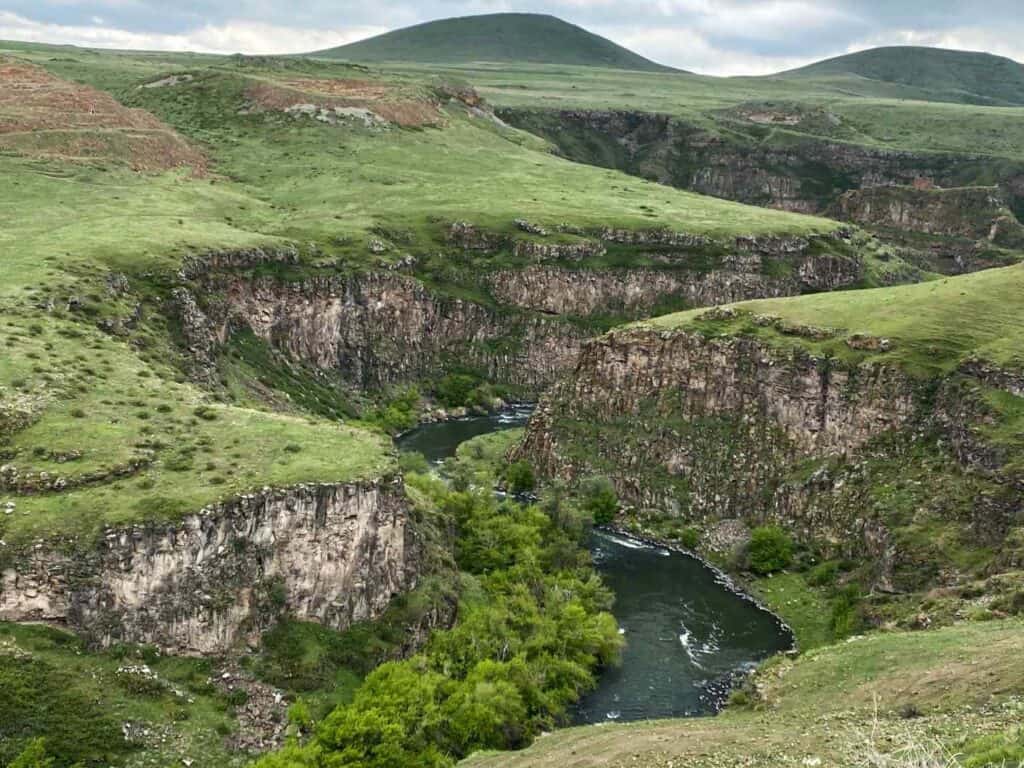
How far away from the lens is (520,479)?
10550 cm

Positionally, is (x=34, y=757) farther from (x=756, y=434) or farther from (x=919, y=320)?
(x=919, y=320)

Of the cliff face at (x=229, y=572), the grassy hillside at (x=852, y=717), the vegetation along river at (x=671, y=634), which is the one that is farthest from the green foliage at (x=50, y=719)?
the vegetation along river at (x=671, y=634)

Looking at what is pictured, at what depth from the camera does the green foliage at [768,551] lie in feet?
279

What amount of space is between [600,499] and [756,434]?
656 inches

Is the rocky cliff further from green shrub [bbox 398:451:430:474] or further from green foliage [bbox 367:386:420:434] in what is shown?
Result: green shrub [bbox 398:451:430:474]

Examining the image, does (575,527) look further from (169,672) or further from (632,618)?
(169,672)

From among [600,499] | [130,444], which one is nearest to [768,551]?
[600,499]

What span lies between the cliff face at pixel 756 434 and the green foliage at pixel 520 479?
1994 millimetres

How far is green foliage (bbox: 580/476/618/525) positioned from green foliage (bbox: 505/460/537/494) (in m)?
7.52

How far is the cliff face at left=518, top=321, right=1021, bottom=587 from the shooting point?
82562 millimetres

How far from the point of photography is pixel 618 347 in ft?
351

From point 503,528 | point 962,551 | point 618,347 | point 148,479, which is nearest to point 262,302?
point 618,347

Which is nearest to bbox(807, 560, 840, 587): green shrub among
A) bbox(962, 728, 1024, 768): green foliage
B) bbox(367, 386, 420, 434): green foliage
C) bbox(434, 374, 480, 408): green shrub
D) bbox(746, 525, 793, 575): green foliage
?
bbox(746, 525, 793, 575): green foliage

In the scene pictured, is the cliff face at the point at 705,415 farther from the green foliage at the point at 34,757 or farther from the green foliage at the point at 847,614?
the green foliage at the point at 34,757
